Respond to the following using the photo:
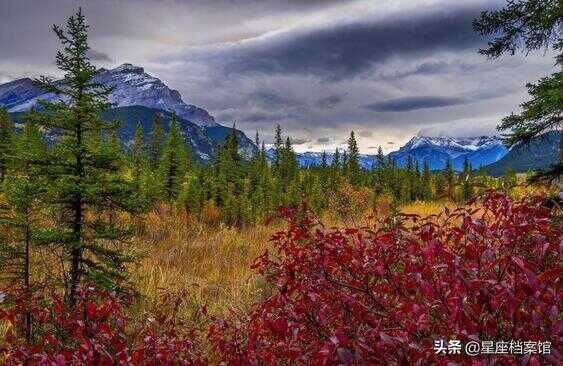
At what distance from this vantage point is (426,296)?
8.59 ft

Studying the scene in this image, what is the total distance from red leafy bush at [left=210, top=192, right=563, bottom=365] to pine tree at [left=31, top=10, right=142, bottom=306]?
3925 millimetres

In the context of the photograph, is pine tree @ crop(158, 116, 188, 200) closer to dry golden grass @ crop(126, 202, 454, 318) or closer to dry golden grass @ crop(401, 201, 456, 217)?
dry golden grass @ crop(126, 202, 454, 318)

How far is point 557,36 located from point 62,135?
1132 cm

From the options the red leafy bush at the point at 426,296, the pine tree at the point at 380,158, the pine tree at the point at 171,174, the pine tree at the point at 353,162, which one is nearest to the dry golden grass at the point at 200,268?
the red leafy bush at the point at 426,296

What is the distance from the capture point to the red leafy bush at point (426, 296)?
1987 mm

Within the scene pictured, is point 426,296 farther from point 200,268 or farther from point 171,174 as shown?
point 171,174

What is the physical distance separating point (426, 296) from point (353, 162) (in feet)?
168

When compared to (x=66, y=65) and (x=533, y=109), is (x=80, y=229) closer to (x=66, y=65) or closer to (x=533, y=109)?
(x=66, y=65)

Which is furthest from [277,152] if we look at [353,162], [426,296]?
[426,296]

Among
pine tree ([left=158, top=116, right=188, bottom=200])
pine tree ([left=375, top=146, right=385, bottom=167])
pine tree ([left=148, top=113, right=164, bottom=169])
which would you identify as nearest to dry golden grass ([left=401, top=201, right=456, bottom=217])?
pine tree ([left=158, top=116, right=188, bottom=200])

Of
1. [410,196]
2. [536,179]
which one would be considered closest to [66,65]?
[536,179]

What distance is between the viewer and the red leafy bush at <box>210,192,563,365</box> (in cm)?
199

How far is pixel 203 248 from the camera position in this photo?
1182 centimetres

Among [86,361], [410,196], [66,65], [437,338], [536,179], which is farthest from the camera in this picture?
[410,196]
